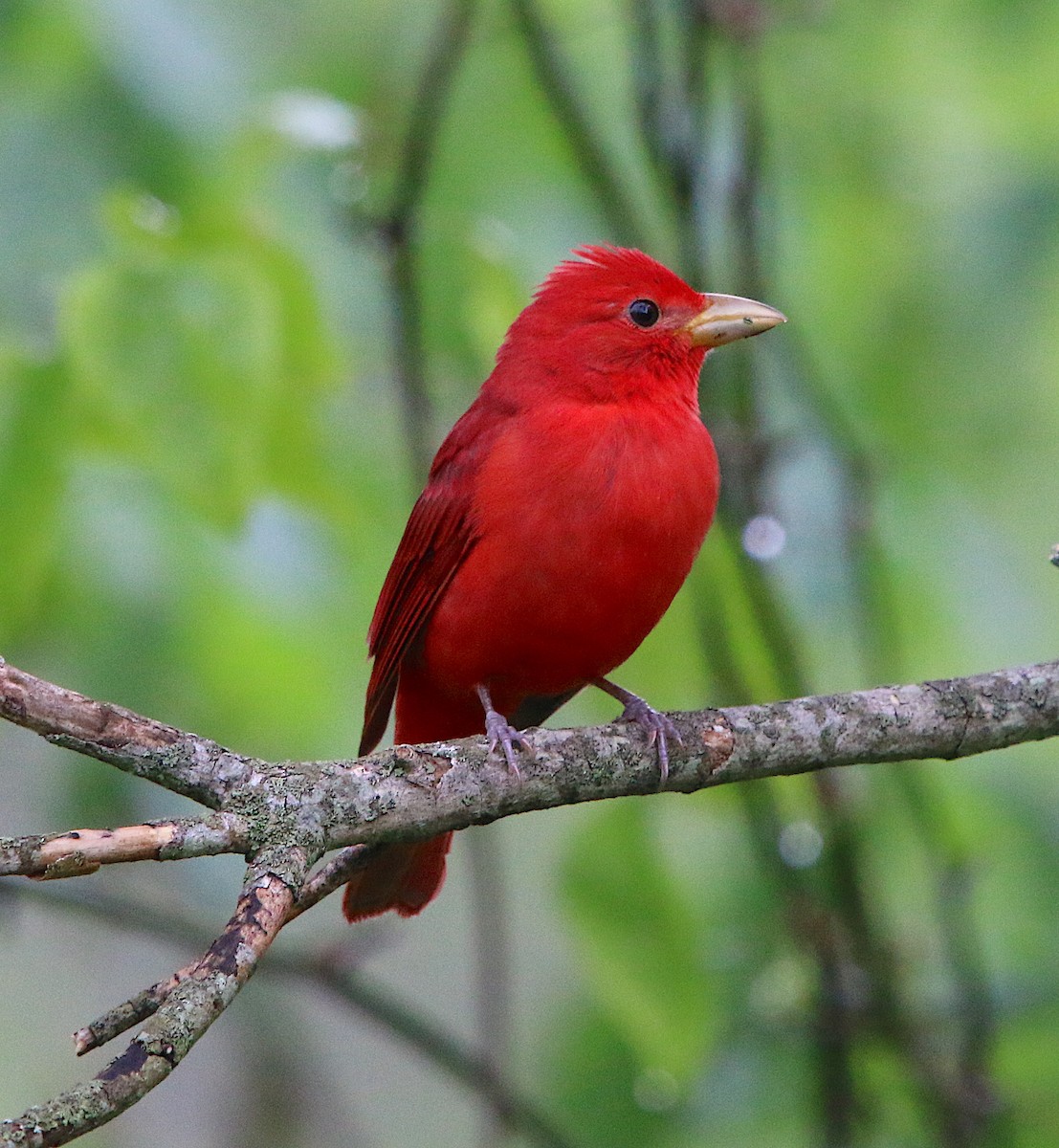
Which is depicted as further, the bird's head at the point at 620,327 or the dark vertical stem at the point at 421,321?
the bird's head at the point at 620,327

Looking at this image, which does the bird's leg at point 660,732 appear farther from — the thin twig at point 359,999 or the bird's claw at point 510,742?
the thin twig at point 359,999

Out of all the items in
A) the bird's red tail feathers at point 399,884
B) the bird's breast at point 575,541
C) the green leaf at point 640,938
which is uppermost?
the bird's breast at point 575,541

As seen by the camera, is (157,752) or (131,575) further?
(131,575)

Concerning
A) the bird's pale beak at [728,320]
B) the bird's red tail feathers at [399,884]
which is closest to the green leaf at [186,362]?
the bird's red tail feathers at [399,884]

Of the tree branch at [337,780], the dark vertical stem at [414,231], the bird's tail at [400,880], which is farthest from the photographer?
the dark vertical stem at [414,231]

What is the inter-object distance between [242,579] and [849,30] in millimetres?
3169

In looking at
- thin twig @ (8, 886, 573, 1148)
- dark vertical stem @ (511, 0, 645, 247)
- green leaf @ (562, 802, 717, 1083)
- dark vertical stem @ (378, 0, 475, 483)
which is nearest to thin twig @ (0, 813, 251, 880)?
green leaf @ (562, 802, 717, 1083)

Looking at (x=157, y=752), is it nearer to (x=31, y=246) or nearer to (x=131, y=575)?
(x=131, y=575)

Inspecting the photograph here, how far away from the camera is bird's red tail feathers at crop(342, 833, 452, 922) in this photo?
3.61 meters

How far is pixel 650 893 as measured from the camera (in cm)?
361

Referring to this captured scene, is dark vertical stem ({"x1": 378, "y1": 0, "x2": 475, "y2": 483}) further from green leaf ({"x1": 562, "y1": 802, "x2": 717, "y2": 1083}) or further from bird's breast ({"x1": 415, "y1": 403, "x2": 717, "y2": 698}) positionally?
green leaf ({"x1": 562, "y1": 802, "x2": 717, "y2": 1083})

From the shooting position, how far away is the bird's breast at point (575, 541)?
3455 mm

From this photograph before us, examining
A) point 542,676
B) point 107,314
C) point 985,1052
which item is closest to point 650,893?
point 542,676

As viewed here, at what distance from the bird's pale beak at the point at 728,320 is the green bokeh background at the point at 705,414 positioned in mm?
416
